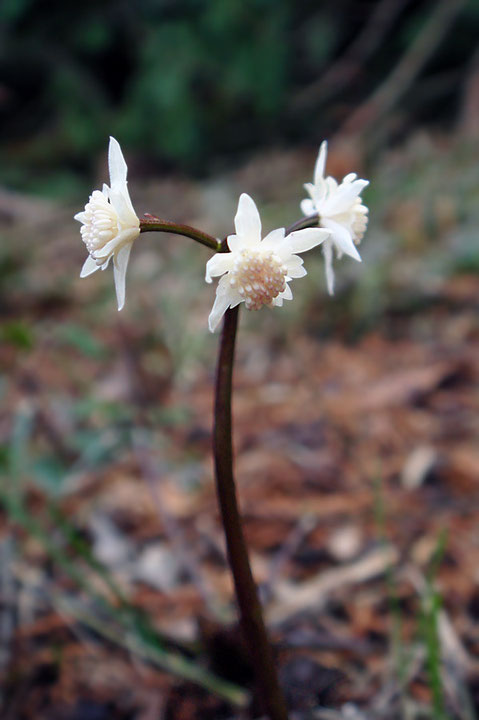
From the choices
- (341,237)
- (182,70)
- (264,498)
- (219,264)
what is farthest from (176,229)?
(182,70)

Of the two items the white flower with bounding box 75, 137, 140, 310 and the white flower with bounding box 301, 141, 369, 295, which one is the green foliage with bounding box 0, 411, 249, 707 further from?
the white flower with bounding box 301, 141, 369, 295

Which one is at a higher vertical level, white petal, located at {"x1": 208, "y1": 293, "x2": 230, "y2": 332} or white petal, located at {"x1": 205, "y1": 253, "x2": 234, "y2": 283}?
white petal, located at {"x1": 205, "y1": 253, "x2": 234, "y2": 283}

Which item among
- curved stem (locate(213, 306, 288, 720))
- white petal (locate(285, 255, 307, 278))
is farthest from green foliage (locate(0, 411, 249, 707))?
white petal (locate(285, 255, 307, 278))

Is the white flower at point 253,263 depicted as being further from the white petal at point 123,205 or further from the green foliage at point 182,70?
the green foliage at point 182,70

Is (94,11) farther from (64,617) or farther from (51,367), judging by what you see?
(64,617)

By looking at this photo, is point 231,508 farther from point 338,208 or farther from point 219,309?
point 338,208

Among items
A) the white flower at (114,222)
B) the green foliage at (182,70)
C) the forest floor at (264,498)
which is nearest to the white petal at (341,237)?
the white flower at (114,222)

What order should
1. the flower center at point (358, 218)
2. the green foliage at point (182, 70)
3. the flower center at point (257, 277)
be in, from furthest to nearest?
the green foliage at point (182, 70) < the flower center at point (358, 218) < the flower center at point (257, 277)
